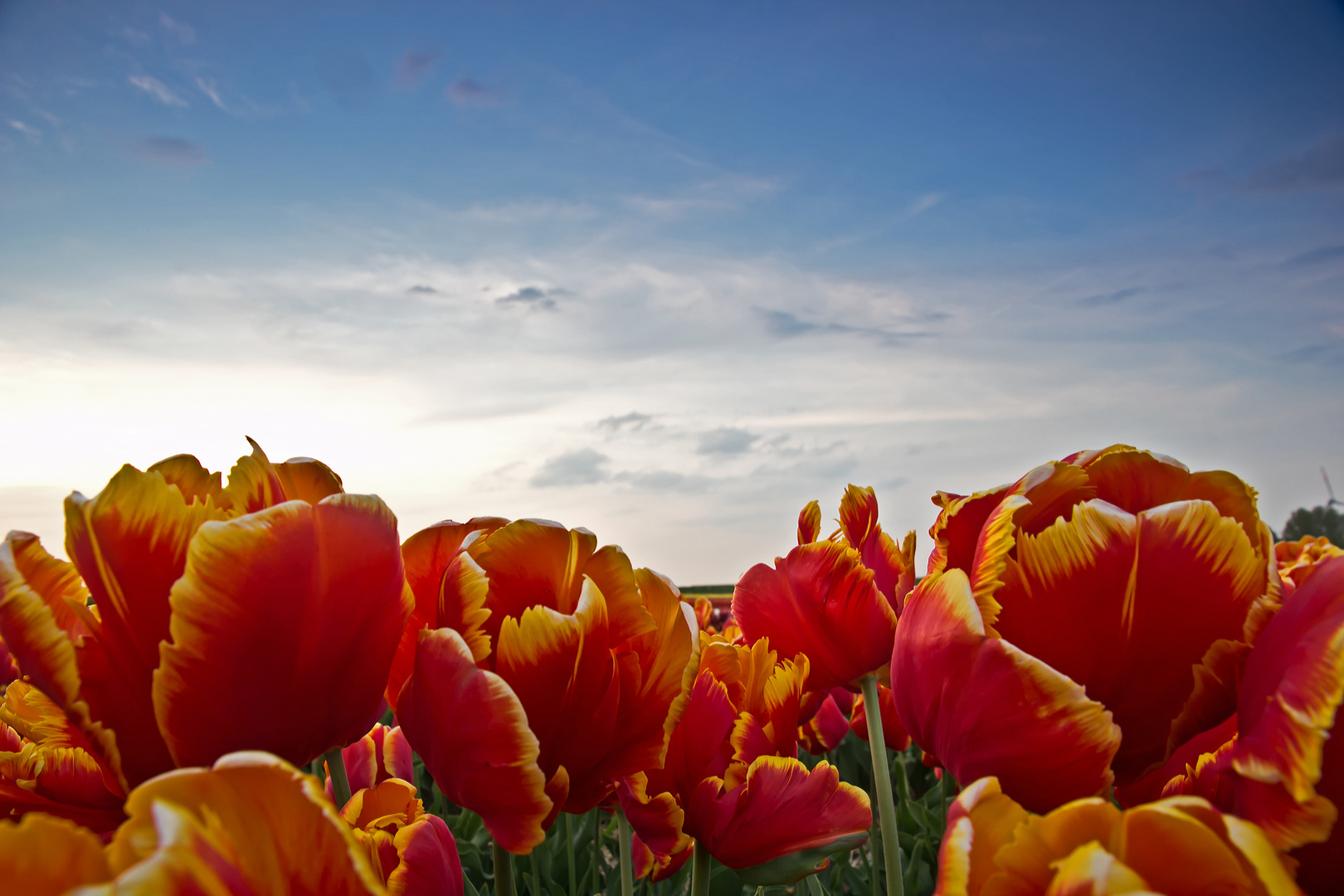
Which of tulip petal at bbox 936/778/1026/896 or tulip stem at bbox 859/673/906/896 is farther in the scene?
tulip stem at bbox 859/673/906/896

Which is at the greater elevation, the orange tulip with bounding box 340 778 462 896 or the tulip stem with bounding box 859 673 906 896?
the orange tulip with bounding box 340 778 462 896

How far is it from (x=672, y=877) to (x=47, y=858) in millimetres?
2134

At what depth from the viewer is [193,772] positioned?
56 cm

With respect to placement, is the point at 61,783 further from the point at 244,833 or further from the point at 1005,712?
the point at 1005,712

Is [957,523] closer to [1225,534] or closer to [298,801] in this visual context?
[1225,534]

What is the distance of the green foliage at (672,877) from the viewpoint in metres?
2.41

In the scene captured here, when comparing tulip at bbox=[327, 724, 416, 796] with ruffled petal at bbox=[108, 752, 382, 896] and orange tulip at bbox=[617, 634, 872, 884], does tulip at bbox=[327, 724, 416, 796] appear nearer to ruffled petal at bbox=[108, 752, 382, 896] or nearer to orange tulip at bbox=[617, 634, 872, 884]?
orange tulip at bbox=[617, 634, 872, 884]

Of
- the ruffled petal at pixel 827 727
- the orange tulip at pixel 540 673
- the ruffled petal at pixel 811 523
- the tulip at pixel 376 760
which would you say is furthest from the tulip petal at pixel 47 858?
the ruffled petal at pixel 827 727

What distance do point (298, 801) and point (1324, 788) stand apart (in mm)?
681

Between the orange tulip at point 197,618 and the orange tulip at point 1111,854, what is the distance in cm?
51

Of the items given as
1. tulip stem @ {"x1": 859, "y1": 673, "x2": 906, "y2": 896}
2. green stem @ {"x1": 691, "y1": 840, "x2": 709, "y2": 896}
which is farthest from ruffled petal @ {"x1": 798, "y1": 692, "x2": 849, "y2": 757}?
green stem @ {"x1": 691, "y1": 840, "x2": 709, "y2": 896}

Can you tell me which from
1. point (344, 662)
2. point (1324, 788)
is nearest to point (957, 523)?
point (1324, 788)

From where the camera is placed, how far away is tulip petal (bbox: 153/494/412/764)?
2.36 ft

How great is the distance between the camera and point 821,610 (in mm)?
1416
